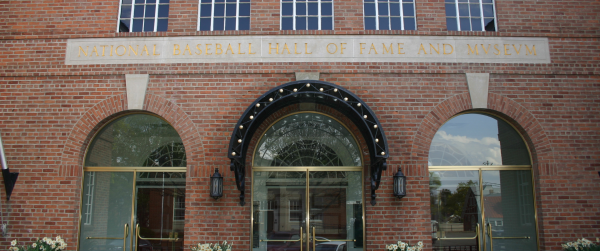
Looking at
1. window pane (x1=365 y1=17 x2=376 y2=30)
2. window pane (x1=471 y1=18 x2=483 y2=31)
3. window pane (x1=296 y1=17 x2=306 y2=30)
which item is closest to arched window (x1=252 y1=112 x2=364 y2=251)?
window pane (x1=296 y1=17 x2=306 y2=30)

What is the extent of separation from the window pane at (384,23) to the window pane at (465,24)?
1.57 m

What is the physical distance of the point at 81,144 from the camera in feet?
28.7

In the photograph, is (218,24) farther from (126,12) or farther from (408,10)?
(408,10)

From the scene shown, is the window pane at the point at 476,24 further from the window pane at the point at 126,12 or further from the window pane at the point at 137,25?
the window pane at the point at 126,12

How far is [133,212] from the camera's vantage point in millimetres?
8656

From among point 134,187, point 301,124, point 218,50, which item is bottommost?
point 134,187

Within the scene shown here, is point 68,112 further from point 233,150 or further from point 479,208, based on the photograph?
point 479,208

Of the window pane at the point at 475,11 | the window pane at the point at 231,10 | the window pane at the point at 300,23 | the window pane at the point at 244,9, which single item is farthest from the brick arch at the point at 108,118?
the window pane at the point at 475,11

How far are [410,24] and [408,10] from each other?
32 centimetres

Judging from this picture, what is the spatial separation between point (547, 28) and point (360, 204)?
5.37 m

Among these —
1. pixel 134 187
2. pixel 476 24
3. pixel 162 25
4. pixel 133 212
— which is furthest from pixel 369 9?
pixel 133 212

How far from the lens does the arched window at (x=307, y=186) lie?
852 centimetres

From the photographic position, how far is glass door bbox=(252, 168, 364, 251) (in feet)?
27.9

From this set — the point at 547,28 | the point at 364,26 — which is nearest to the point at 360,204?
the point at 364,26
